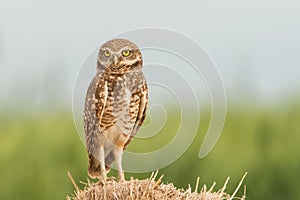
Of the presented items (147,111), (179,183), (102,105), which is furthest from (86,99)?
(179,183)

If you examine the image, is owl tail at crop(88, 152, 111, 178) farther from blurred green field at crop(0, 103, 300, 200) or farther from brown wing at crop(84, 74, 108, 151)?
blurred green field at crop(0, 103, 300, 200)

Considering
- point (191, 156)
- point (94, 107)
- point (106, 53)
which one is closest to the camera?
A: point (106, 53)

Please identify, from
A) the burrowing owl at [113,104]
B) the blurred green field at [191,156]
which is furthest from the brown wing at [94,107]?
the blurred green field at [191,156]

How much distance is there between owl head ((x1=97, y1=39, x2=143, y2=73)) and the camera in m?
2.44

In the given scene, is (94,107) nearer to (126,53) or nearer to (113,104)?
(113,104)

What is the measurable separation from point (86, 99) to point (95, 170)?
0.31 m

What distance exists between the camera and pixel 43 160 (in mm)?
4469

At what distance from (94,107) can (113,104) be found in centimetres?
8

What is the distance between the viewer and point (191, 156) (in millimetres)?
4512

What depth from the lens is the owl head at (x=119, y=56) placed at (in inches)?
96.0

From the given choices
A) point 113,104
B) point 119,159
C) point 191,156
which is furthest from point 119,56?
point 191,156

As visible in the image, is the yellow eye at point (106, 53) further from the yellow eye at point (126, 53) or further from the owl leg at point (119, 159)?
the owl leg at point (119, 159)

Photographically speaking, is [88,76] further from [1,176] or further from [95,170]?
[1,176]

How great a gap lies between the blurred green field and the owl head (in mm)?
1703
